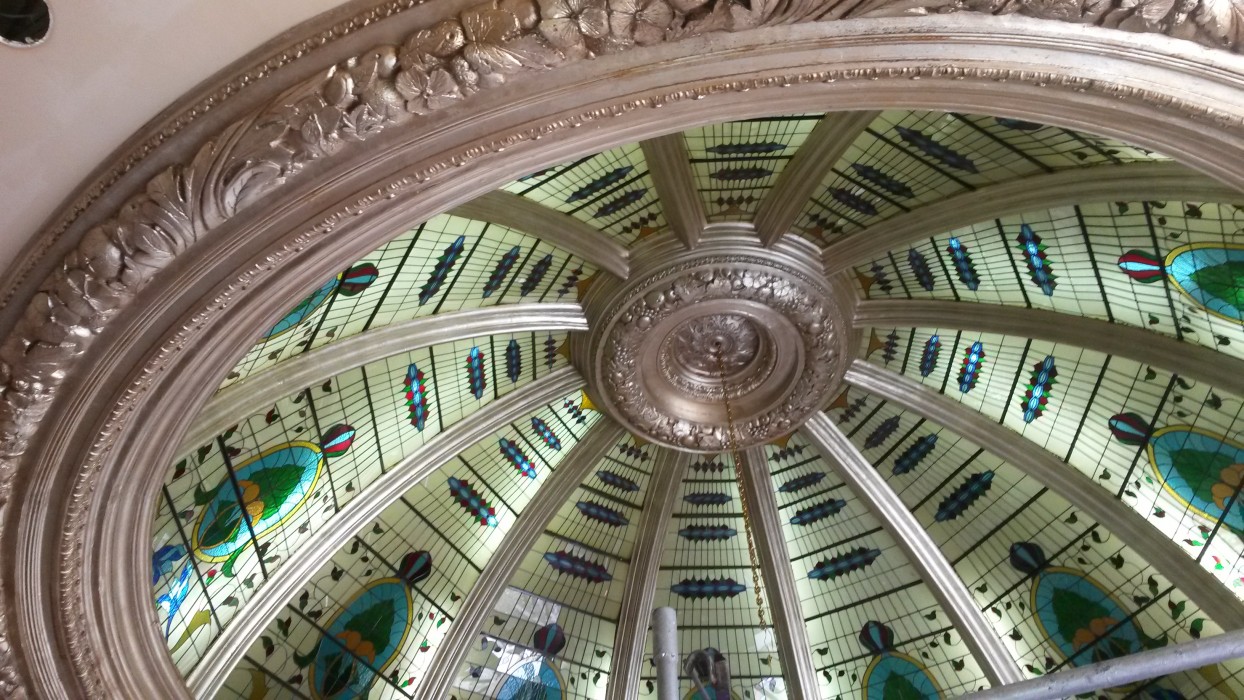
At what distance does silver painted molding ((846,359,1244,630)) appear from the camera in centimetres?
802

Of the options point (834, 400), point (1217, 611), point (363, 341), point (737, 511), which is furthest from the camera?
point (737, 511)

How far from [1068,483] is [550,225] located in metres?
5.58

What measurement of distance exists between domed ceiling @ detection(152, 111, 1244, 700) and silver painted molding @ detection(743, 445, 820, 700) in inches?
1.8

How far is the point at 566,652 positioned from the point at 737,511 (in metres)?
2.57

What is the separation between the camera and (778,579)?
34.0ft

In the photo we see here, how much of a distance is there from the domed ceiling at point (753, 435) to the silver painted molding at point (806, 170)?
3 cm

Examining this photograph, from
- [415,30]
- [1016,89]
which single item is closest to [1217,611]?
[1016,89]

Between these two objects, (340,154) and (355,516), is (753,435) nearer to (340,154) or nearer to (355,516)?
(355,516)

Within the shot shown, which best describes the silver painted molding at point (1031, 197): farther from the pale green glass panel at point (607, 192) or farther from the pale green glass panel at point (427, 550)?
the pale green glass panel at point (427, 550)

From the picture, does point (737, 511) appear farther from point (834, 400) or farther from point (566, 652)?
point (566, 652)

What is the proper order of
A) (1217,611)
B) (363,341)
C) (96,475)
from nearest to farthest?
(96,475) < (363,341) < (1217,611)

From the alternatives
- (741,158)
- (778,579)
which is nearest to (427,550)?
(778,579)

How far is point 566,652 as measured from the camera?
33.9ft

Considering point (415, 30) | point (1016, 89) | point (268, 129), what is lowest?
point (268, 129)
